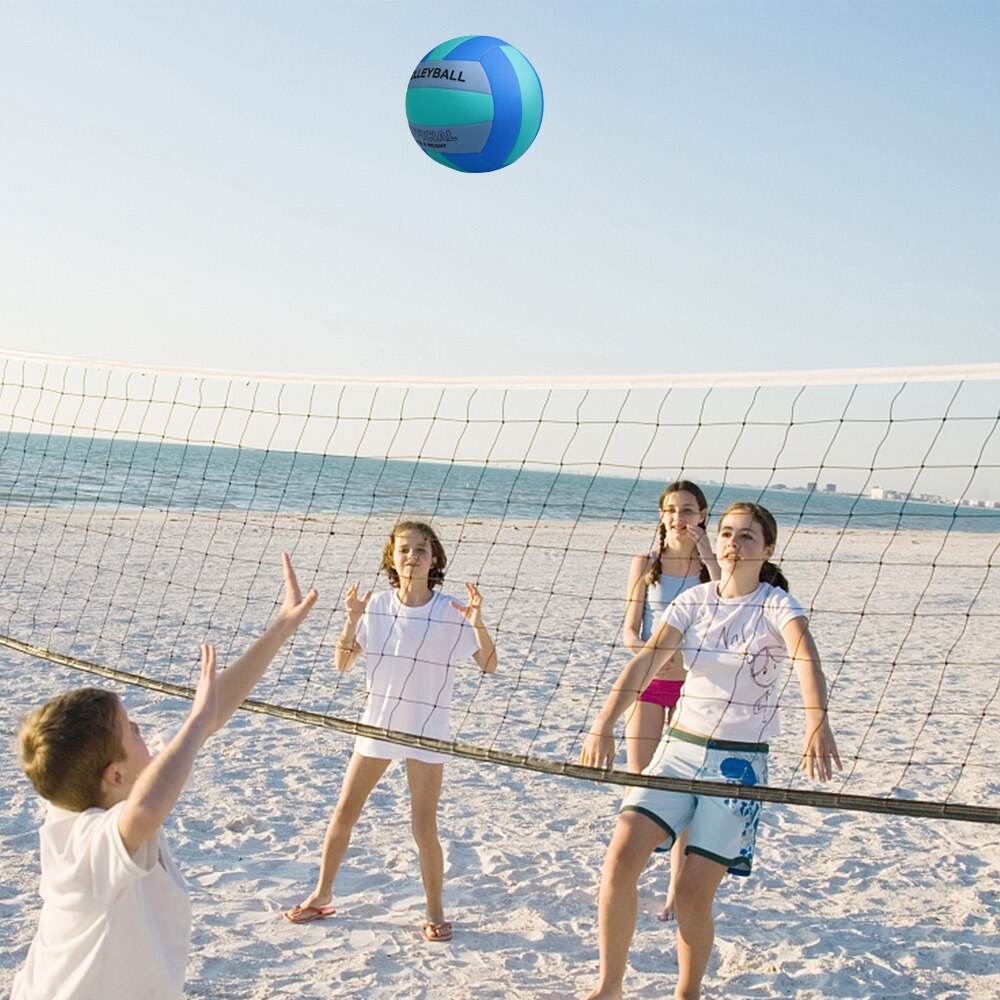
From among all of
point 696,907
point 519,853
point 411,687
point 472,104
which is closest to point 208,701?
point 696,907

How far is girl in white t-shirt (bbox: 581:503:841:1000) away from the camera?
320cm

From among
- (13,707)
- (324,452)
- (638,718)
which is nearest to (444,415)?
(324,452)

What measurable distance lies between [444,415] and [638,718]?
155 centimetres

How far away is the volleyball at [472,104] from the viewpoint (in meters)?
5.94

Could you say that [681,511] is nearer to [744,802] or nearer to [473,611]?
[473,611]

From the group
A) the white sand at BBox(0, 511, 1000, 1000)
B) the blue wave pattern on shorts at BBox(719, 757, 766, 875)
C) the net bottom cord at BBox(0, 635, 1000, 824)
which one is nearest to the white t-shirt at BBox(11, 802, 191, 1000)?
the white sand at BBox(0, 511, 1000, 1000)

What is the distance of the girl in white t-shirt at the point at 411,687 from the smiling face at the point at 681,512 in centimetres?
84

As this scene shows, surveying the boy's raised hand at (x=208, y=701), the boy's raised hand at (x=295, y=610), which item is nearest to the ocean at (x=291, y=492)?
the boy's raised hand at (x=295, y=610)

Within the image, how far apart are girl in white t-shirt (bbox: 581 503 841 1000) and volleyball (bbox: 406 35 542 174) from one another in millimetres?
3140

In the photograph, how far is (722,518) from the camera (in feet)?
11.8

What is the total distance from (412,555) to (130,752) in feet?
6.01

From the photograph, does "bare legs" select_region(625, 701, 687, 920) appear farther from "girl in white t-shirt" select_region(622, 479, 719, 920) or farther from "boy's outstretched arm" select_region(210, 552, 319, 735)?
"boy's outstretched arm" select_region(210, 552, 319, 735)

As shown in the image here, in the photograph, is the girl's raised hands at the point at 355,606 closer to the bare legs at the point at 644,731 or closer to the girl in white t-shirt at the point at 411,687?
the girl in white t-shirt at the point at 411,687

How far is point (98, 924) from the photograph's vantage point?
6.87 ft
